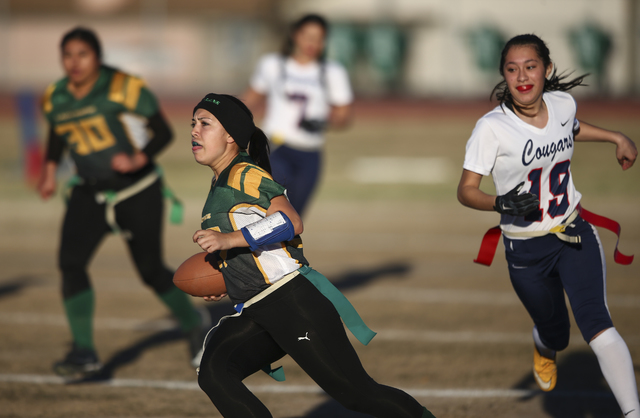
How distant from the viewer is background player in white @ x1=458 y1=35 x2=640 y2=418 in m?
3.83

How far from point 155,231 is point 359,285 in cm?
343

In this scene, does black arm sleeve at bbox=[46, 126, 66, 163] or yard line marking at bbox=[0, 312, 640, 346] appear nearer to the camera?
black arm sleeve at bbox=[46, 126, 66, 163]

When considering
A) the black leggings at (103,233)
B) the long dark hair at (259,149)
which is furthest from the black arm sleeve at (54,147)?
the long dark hair at (259,149)

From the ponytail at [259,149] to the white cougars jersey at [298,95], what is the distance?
11.1 ft

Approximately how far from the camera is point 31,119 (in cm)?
1772

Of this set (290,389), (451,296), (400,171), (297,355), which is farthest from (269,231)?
(400,171)

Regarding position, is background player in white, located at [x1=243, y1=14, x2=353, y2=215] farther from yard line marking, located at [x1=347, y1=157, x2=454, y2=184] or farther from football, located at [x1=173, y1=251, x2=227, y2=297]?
yard line marking, located at [x1=347, y1=157, x2=454, y2=184]

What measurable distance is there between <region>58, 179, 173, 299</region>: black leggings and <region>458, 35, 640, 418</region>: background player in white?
8.43 feet

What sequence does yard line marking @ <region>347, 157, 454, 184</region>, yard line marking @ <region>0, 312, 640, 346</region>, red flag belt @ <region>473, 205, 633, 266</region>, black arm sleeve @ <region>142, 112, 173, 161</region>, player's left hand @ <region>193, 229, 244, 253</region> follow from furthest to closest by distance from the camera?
yard line marking @ <region>347, 157, 454, 184</region> < yard line marking @ <region>0, 312, 640, 346</region> < black arm sleeve @ <region>142, 112, 173, 161</region> < red flag belt @ <region>473, 205, 633, 266</region> < player's left hand @ <region>193, 229, 244, 253</region>

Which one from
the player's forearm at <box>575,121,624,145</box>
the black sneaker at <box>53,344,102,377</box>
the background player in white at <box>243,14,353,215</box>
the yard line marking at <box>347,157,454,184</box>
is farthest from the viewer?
the yard line marking at <box>347,157,454,184</box>

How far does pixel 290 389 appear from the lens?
16.8 ft

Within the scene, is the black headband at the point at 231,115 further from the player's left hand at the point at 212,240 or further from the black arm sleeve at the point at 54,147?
the black arm sleeve at the point at 54,147

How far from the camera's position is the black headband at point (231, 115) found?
11.3 ft

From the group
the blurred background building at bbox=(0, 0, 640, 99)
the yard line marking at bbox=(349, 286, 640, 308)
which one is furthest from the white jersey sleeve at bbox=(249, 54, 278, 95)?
the blurred background building at bbox=(0, 0, 640, 99)
